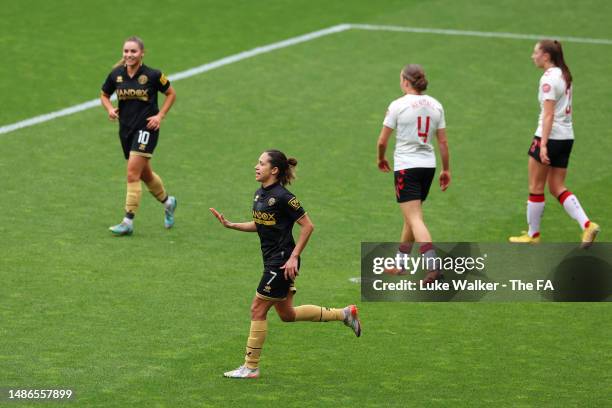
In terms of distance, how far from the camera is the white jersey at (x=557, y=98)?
1438cm

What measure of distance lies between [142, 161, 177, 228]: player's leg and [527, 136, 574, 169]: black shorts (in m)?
4.26

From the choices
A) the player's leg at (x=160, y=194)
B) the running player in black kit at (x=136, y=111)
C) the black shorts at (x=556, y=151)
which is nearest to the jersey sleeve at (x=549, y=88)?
the black shorts at (x=556, y=151)

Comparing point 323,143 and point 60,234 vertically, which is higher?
point 323,143

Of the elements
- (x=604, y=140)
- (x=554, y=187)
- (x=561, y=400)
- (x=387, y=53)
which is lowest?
(x=561, y=400)

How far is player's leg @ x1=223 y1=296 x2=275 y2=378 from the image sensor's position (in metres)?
10.4

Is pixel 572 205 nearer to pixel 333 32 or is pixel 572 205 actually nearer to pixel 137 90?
pixel 137 90

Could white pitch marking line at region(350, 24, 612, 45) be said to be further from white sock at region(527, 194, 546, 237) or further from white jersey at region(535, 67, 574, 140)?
white sock at region(527, 194, 546, 237)

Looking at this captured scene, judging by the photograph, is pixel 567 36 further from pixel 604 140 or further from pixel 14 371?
pixel 14 371

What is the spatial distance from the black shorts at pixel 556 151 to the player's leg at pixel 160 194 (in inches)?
168

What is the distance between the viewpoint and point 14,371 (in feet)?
34.0

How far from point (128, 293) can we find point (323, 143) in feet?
22.8

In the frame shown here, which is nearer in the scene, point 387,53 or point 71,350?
point 71,350

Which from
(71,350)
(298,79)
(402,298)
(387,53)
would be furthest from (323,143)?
(71,350)

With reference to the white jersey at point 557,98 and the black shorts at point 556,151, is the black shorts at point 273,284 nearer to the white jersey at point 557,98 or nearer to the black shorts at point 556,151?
the white jersey at point 557,98
